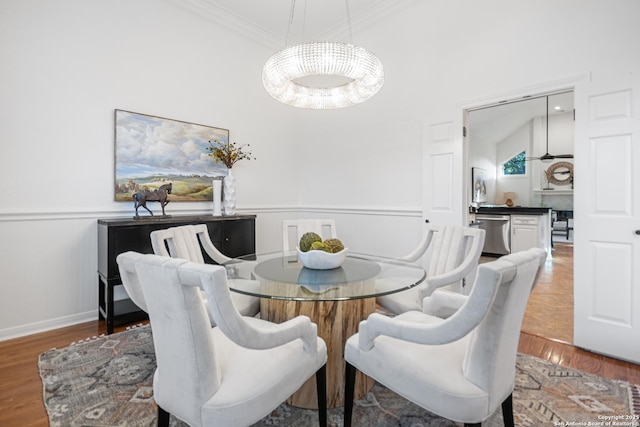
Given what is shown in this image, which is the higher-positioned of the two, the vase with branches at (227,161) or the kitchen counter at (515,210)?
the vase with branches at (227,161)

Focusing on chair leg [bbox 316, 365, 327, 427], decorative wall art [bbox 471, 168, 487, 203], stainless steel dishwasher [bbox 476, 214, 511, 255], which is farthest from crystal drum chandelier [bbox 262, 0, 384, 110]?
decorative wall art [bbox 471, 168, 487, 203]

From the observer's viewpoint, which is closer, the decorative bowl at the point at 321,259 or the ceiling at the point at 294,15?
the decorative bowl at the point at 321,259

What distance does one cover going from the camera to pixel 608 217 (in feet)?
7.82

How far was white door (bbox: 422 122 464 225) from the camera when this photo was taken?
127 inches

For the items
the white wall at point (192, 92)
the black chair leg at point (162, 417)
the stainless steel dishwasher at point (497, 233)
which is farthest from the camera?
the stainless steel dishwasher at point (497, 233)

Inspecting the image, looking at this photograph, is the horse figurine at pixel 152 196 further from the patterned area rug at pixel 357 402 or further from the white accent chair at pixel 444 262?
the white accent chair at pixel 444 262

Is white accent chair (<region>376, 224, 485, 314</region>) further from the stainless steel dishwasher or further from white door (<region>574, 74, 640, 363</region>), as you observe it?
the stainless steel dishwasher

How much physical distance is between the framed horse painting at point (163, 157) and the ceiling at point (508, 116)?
5.53 m

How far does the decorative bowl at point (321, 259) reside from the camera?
6.47ft

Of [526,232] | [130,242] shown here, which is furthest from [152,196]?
[526,232]

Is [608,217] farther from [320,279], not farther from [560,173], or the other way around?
[560,173]

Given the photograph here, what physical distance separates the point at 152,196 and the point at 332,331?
232 centimetres

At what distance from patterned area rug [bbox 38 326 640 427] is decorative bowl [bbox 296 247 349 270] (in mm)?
773

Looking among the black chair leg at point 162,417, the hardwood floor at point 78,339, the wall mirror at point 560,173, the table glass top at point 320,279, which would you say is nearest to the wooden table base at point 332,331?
the table glass top at point 320,279
